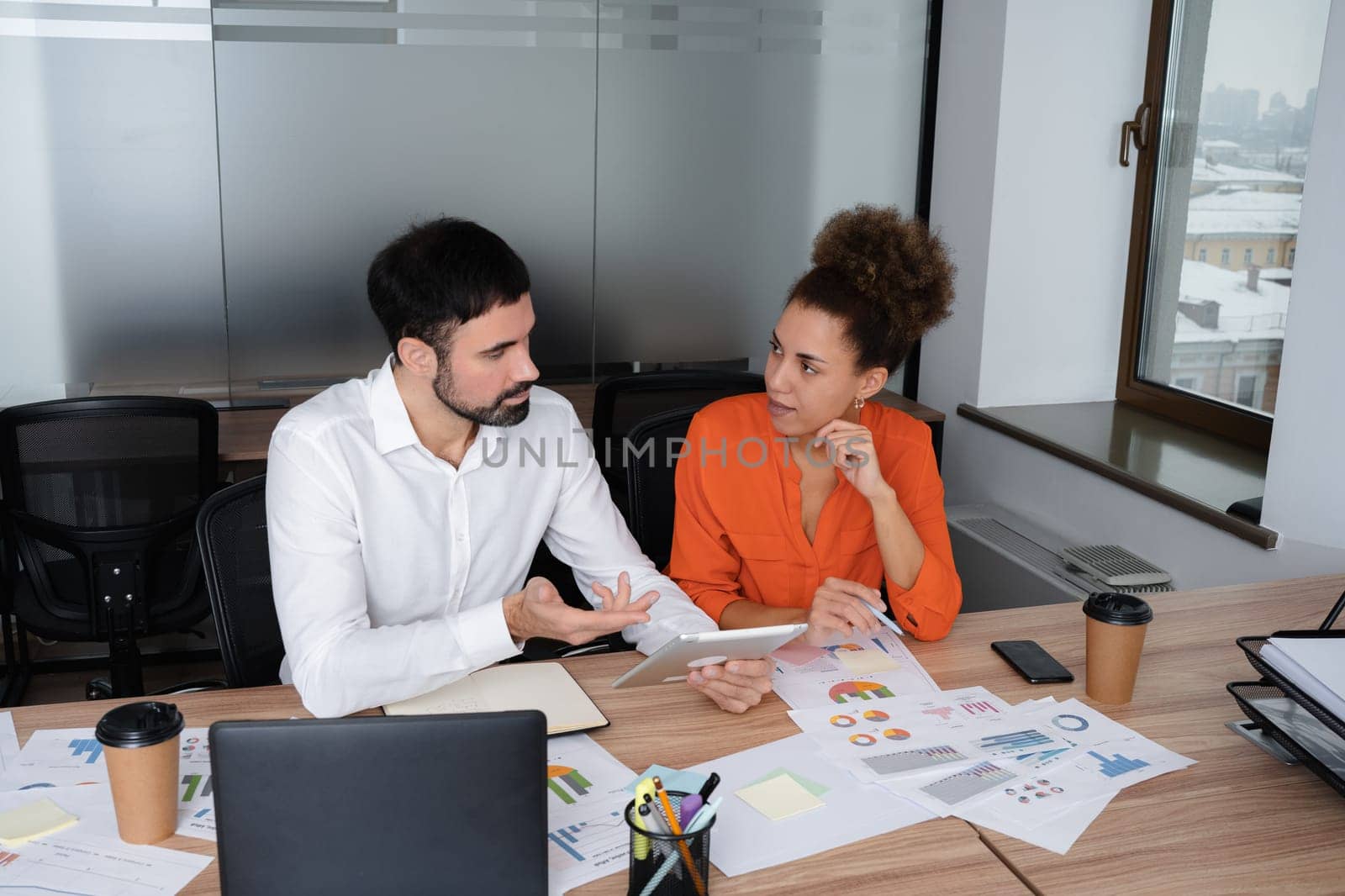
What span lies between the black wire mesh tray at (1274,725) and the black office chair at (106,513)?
A: 89.4 inches

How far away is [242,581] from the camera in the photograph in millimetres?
1794

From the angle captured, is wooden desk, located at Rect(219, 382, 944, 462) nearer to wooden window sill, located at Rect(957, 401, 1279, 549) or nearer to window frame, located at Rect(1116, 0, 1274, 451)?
wooden window sill, located at Rect(957, 401, 1279, 549)

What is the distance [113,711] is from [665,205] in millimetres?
2787

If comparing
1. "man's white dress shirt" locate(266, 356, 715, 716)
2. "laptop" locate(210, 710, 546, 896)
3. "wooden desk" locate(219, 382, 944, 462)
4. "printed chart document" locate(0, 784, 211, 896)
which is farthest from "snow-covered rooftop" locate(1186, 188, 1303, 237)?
"printed chart document" locate(0, 784, 211, 896)

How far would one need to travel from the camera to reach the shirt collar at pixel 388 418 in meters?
1.84

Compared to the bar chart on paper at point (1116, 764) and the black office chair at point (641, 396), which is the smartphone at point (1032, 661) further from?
the black office chair at point (641, 396)

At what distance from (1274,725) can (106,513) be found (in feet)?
8.14

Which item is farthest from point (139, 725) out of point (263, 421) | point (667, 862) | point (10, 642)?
point (10, 642)

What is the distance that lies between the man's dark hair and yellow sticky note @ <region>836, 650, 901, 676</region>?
77cm

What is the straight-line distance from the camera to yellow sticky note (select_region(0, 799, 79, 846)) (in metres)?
1.26

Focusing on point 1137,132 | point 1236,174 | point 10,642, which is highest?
point 1137,132

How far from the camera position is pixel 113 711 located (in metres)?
1.27
